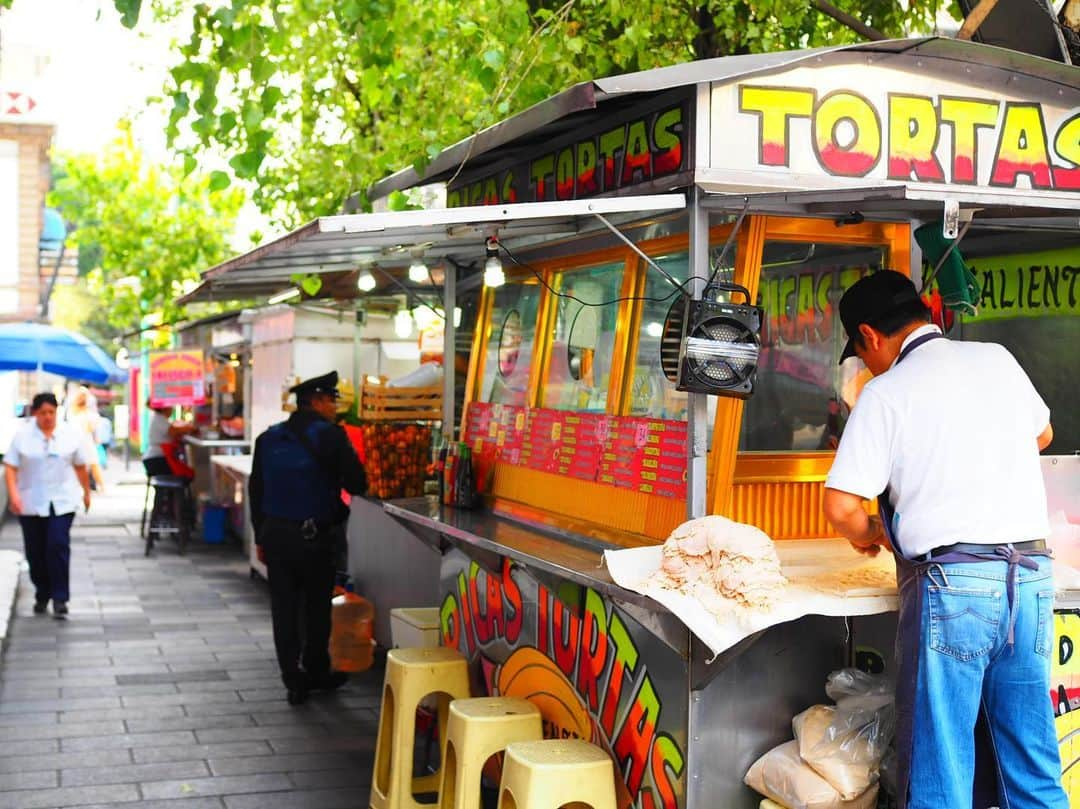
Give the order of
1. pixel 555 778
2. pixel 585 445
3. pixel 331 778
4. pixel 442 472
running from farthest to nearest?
pixel 442 472 → pixel 331 778 → pixel 585 445 → pixel 555 778

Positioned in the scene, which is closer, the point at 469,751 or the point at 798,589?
the point at 798,589

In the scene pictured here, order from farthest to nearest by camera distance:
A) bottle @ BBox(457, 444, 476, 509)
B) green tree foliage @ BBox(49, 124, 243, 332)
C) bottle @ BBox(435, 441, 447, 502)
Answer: green tree foliage @ BBox(49, 124, 243, 332)
bottle @ BBox(435, 441, 447, 502)
bottle @ BBox(457, 444, 476, 509)

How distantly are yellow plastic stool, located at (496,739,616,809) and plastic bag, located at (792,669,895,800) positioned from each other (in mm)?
769

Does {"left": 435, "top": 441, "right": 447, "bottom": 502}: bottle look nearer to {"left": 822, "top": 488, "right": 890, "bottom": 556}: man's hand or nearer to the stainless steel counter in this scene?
the stainless steel counter

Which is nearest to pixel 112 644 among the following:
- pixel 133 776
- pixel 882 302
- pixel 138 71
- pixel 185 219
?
pixel 133 776

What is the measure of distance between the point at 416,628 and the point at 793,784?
3.66m

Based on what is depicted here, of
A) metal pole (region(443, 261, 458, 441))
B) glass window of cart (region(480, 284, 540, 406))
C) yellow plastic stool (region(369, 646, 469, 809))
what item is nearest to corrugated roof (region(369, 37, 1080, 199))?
glass window of cart (region(480, 284, 540, 406))

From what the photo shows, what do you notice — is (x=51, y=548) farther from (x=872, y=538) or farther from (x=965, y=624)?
(x=965, y=624)

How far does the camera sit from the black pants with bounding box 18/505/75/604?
37.8 ft

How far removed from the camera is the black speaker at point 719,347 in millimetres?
4754

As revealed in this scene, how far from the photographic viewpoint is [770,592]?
13.6 ft

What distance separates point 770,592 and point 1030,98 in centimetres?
238

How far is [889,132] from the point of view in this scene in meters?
5.05

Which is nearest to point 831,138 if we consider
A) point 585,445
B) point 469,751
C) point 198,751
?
point 585,445
